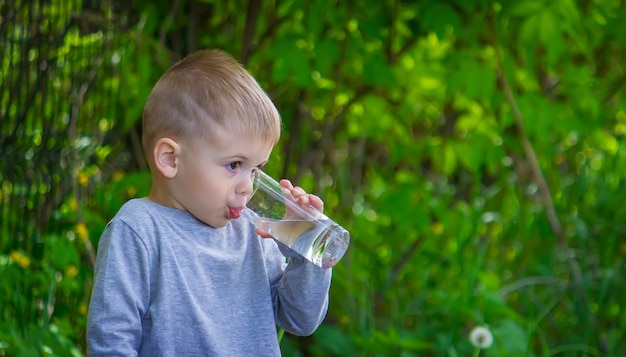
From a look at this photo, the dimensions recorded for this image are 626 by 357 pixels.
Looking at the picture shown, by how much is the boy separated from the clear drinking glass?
2 centimetres

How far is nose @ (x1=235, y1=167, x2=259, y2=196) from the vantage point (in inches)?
69.2

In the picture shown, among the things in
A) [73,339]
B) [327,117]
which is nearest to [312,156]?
[327,117]

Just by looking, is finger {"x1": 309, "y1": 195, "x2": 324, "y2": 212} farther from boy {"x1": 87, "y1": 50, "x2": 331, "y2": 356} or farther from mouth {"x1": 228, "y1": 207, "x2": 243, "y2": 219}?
mouth {"x1": 228, "y1": 207, "x2": 243, "y2": 219}

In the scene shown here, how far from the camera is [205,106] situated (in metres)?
1.74

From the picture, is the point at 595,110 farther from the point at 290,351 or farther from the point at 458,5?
the point at 290,351

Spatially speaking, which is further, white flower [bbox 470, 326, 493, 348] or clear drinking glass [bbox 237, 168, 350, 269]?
white flower [bbox 470, 326, 493, 348]

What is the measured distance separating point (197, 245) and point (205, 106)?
25cm

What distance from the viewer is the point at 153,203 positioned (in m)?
1.78

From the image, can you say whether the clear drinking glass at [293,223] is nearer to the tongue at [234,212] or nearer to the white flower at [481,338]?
the tongue at [234,212]

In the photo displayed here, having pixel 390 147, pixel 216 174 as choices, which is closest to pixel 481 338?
pixel 216 174

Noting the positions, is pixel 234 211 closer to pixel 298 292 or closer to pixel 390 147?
pixel 298 292

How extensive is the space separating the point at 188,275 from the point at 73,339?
56.1 inches

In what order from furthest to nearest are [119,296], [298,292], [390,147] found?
[390,147]
[298,292]
[119,296]

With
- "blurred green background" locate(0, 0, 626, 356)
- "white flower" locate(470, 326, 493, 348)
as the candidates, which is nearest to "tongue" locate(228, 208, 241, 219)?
"blurred green background" locate(0, 0, 626, 356)
